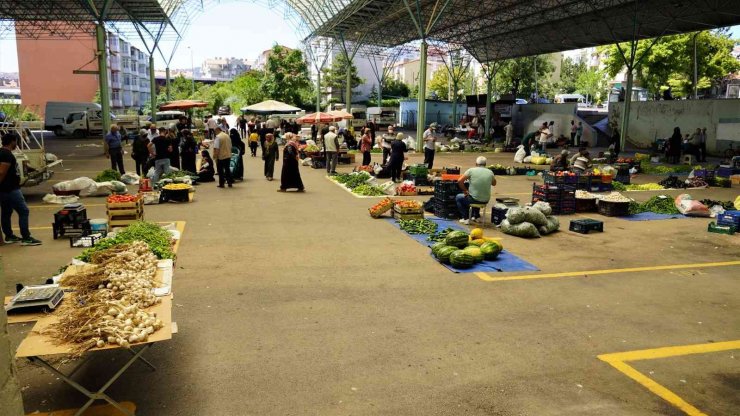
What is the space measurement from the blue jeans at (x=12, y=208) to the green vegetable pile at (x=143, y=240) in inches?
110

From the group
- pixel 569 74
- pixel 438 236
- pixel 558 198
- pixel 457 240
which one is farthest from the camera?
pixel 569 74

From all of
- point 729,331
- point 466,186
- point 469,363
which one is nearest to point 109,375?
point 469,363

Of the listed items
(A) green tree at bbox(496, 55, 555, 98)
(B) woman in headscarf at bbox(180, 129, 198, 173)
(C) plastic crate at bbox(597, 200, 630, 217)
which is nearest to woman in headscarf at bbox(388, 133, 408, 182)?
(C) plastic crate at bbox(597, 200, 630, 217)

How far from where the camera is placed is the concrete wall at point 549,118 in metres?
37.0

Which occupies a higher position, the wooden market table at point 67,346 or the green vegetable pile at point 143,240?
the green vegetable pile at point 143,240

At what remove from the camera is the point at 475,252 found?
28.2 feet

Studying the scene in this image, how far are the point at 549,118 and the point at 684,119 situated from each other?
948 cm

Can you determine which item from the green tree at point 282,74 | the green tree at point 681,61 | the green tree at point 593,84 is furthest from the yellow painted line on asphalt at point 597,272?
the green tree at point 593,84

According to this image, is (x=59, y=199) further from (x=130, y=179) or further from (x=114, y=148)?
(x=114, y=148)

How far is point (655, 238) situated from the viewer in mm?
10789

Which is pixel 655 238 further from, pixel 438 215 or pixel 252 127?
pixel 252 127

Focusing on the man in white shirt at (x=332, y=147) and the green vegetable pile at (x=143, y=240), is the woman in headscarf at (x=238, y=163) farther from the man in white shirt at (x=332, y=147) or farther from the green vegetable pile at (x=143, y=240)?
the green vegetable pile at (x=143, y=240)

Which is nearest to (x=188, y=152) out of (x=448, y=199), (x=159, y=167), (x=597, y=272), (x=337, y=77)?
(x=159, y=167)

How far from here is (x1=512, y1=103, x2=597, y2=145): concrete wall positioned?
37.0 metres
